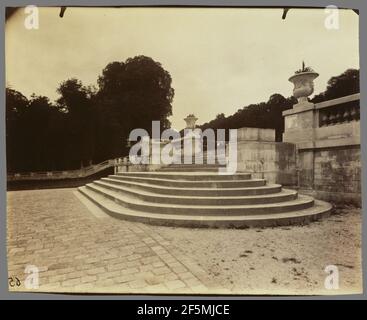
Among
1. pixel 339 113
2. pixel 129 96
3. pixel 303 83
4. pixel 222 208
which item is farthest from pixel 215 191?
pixel 129 96

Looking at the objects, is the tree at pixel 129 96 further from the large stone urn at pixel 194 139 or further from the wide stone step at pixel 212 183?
the wide stone step at pixel 212 183

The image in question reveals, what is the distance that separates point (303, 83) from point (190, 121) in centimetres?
679

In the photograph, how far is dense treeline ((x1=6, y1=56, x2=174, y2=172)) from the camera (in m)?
19.7

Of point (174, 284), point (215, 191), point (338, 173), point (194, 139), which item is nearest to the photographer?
point (174, 284)

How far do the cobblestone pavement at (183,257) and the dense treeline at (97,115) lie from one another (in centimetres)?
1500

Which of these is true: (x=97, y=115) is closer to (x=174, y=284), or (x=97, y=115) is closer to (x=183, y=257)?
(x=183, y=257)

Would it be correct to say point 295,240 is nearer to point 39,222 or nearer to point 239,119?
point 39,222

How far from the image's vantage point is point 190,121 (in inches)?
581

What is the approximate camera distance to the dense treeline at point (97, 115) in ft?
64.5

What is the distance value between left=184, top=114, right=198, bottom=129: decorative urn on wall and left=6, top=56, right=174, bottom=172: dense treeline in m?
10.7

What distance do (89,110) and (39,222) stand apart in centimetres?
1830

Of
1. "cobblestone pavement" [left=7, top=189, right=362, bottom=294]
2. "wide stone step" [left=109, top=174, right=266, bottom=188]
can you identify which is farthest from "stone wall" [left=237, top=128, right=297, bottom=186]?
"cobblestone pavement" [left=7, top=189, right=362, bottom=294]

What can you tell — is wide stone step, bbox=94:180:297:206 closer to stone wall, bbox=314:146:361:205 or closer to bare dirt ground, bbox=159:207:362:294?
bare dirt ground, bbox=159:207:362:294

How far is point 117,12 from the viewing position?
4.78 metres
